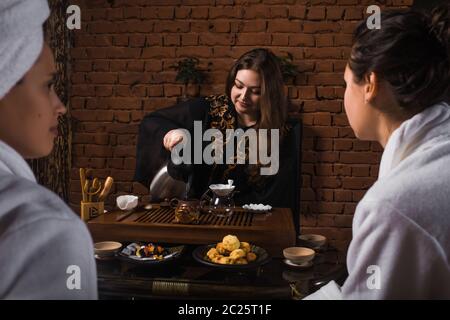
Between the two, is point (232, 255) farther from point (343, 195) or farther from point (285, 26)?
point (285, 26)

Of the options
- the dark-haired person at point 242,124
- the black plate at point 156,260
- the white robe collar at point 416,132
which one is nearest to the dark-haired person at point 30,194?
the white robe collar at point 416,132

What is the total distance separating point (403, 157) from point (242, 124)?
5.43 ft

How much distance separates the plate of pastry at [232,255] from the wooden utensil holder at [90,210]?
477 mm

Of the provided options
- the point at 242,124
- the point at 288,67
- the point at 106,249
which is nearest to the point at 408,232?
the point at 106,249

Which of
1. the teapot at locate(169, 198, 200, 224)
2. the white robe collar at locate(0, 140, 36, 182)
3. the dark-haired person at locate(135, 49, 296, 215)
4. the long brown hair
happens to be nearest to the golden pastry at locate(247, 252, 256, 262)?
the teapot at locate(169, 198, 200, 224)

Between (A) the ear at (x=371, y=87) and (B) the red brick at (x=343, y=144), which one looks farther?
(B) the red brick at (x=343, y=144)

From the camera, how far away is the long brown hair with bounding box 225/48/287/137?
7.07 ft

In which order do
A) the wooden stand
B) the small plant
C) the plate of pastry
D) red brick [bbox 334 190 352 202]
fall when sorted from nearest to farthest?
the plate of pastry < the wooden stand < the small plant < red brick [bbox 334 190 352 202]

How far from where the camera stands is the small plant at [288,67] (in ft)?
8.03

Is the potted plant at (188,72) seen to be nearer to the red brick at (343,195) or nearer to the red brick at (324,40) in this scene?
the red brick at (324,40)

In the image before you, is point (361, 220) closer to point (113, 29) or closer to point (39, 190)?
point (39, 190)

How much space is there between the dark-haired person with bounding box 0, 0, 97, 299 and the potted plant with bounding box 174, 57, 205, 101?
1.96 m

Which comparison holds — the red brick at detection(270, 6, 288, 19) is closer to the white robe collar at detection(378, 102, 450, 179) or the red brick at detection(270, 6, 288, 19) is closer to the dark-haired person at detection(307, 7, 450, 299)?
the dark-haired person at detection(307, 7, 450, 299)

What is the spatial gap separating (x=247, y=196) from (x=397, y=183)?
1.73 metres
